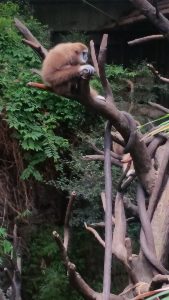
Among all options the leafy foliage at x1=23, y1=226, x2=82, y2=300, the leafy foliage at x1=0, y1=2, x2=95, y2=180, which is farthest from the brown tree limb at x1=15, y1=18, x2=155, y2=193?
the leafy foliage at x1=23, y1=226, x2=82, y2=300

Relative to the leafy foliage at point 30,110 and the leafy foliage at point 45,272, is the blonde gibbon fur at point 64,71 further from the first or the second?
the leafy foliage at point 45,272

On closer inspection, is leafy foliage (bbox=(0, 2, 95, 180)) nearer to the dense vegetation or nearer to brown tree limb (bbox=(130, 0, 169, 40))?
the dense vegetation

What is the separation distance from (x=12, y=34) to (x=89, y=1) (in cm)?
123

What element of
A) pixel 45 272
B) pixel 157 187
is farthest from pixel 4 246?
pixel 157 187

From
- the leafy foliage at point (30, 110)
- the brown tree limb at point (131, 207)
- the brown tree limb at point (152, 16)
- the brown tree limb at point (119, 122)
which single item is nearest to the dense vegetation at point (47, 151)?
the leafy foliage at point (30, 110)

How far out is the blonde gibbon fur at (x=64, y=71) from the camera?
45.9 inches

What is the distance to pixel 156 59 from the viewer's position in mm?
5012

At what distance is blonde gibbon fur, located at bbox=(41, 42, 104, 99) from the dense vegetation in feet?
6.84

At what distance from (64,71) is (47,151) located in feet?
8.03

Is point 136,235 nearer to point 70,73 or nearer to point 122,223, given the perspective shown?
point 122,223

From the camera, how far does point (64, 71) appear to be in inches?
49.3

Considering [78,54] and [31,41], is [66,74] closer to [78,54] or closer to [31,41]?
[31,41]

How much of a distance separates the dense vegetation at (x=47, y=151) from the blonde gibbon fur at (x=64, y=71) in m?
2.08

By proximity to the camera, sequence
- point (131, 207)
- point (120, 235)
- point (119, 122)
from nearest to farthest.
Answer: point (119, 122) < point (120, 235) < point (131, 207)
